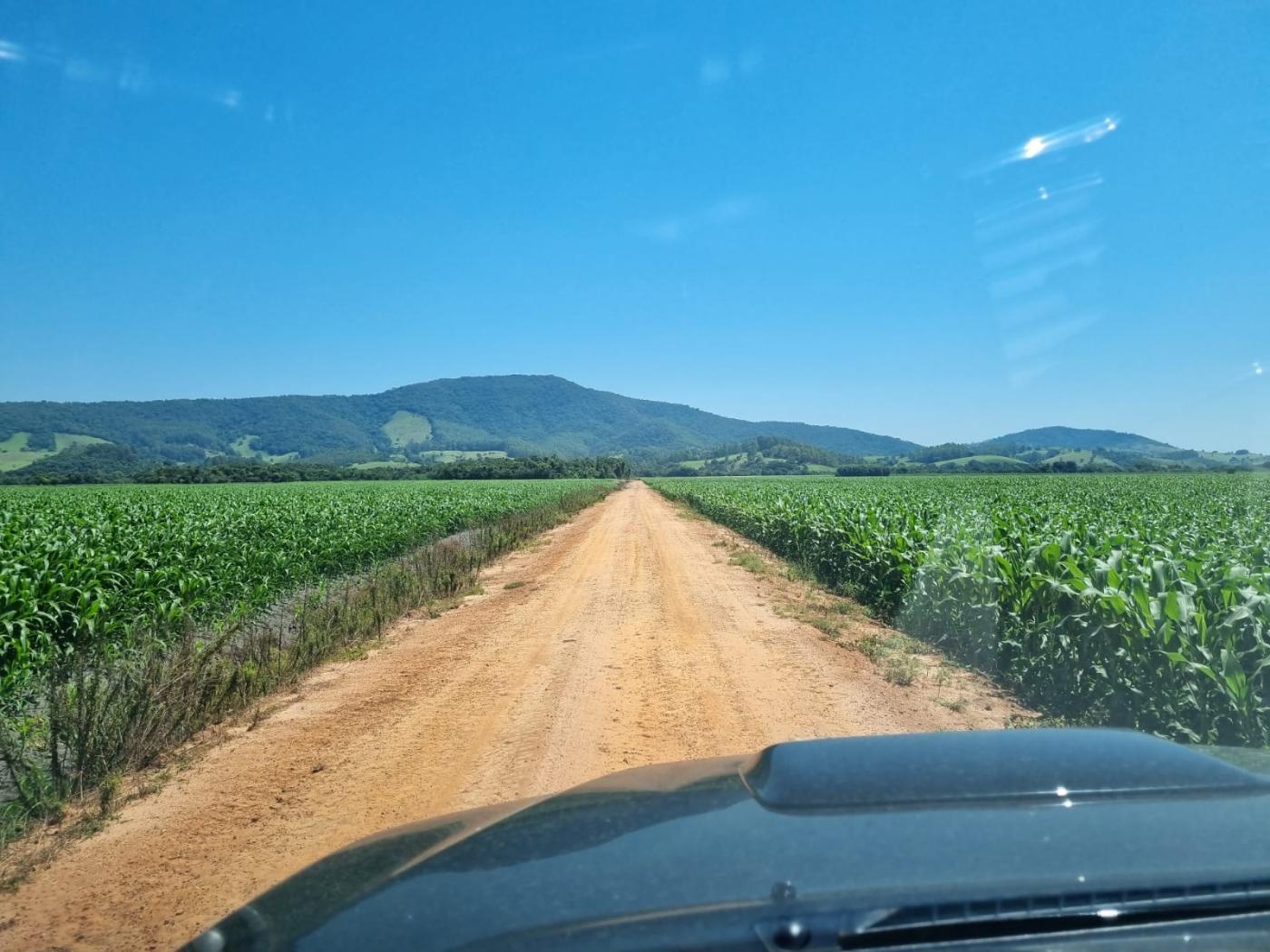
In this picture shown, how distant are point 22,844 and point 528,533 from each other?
23243 millimetres

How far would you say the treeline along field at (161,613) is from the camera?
19.0 feet

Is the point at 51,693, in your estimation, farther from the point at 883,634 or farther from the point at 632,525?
the point at 632,525

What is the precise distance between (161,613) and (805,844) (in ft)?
28.8

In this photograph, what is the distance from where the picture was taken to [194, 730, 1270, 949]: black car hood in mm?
1842

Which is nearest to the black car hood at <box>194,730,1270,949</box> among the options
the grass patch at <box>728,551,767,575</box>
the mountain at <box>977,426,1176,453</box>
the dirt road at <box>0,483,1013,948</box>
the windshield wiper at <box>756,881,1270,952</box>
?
the windshield wiper at <box>756,881,1270,952</box>

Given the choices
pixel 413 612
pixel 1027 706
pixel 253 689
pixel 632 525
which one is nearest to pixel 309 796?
pixel 253 689

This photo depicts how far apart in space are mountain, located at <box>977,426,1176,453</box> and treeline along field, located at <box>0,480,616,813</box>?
138 m

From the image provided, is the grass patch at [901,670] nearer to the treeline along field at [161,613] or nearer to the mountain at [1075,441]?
the treeline along field at [161,613]

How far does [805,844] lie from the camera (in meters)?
2.14

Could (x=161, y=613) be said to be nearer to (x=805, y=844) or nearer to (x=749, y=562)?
(x=805, y=844)

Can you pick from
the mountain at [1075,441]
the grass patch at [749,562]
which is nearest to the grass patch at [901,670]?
the grass patch at [749,562]

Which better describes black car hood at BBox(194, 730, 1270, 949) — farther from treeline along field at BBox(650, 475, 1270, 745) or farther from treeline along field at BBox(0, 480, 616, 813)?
treeline along field at BBox(0, 480, 616, 813)

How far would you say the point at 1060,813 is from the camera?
2.33 meters

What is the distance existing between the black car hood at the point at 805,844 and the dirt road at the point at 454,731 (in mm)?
2321
